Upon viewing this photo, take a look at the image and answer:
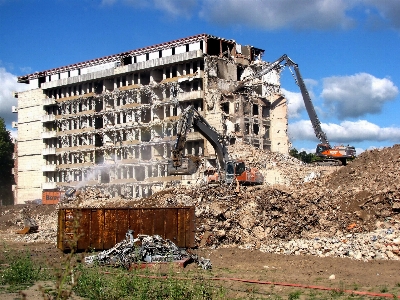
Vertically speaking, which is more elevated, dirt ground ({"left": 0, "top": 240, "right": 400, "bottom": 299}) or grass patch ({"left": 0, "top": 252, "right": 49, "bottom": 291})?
grass patch ({"left": 0, "top": 252, "right": 49, "bottom": 291})

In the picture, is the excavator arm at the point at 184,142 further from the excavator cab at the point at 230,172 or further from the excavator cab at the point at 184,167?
the excavator cab at the point at 230,172

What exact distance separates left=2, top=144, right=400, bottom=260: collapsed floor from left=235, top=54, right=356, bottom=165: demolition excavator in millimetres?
11453

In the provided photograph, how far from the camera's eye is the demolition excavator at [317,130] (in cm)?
4516

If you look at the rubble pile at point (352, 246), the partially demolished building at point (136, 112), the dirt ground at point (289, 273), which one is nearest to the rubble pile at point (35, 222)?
the partially demolished building at point (136, 112)

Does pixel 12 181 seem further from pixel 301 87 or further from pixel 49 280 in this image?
pixel 49 280

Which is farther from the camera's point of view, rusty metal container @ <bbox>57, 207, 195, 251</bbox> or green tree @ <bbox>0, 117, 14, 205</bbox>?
green tree @ <bbox>0, 117, 14, 205</bbox>

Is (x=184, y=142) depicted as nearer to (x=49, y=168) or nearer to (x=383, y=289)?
(x=383, y=289)

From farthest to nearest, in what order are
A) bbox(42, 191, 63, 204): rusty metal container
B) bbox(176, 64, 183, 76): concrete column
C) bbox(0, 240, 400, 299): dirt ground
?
bbox(42, 191, 63, 204): rusty metal container → bbox(176, 64, 183, 76): concrete column → bbox(0, 240, 400, 299): dirt ground

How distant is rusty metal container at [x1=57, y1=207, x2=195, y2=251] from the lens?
78.0 ft

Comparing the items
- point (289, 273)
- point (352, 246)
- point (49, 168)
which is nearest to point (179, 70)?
point (49, 168)

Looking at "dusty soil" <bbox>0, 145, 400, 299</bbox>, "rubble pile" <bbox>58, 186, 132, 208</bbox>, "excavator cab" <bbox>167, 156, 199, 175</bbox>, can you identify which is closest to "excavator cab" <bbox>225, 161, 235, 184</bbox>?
"dusty soil" <bbox>0, 145, 400, 299</bbox>

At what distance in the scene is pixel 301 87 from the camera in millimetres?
55594

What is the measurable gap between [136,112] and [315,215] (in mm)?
39867

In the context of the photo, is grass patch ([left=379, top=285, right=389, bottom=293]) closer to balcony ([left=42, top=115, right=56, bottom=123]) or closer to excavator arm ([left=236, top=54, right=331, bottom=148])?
excavator arm ([left=236, top=54, right=331, bottom=148])
